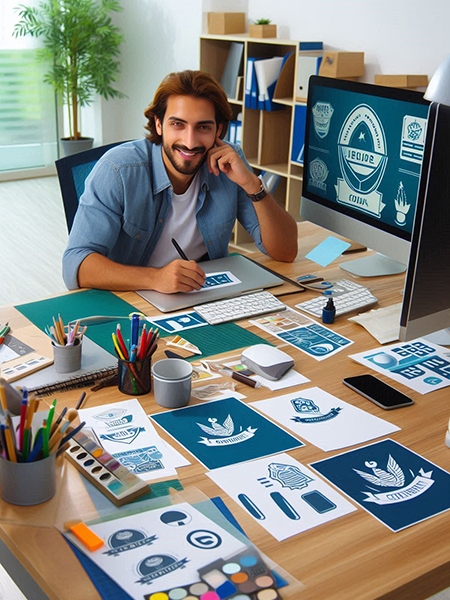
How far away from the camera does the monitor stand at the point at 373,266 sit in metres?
1.90

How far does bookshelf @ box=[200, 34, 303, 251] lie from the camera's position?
3.90 metres

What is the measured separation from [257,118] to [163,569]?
3.73 m

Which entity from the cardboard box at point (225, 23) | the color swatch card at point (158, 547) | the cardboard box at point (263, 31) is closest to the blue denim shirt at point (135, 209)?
the color swatch card at point (158, 547)

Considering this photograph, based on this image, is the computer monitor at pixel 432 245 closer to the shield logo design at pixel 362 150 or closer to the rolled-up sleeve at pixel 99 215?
the shield logo design at pixel 362 150

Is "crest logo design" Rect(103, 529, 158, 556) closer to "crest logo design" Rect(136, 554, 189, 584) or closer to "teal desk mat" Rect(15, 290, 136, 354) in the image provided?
"crest logo design" Rect(136, 554, 189, 584)

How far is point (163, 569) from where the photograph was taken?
82 cm

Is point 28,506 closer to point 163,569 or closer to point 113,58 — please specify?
point 163,569

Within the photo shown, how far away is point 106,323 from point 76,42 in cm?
438

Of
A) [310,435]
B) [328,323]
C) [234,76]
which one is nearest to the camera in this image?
[310,435]

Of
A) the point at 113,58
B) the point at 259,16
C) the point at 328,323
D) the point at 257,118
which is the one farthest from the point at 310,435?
the point at 113,58

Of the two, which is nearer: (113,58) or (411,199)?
(411,199)

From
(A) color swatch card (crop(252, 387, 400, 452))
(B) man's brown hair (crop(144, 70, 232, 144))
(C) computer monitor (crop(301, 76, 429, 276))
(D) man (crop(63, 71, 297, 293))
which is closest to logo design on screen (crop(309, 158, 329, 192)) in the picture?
(C) computer monitor (crop(301, 76, 429, 276))

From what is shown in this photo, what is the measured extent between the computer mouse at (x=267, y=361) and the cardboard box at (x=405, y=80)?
2.22m

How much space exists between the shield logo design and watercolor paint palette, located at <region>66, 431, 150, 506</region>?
1.08m
